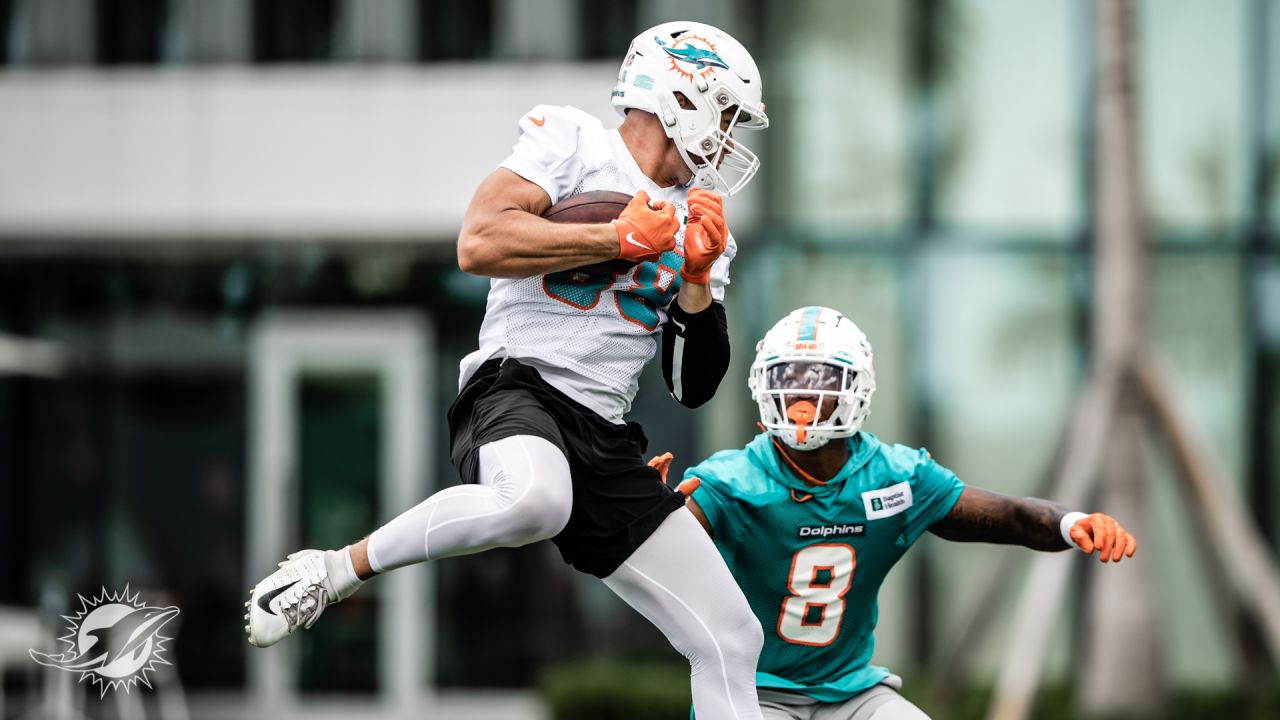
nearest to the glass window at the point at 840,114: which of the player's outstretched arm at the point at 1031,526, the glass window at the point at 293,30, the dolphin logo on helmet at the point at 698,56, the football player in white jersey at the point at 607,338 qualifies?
the glass window at the point at 293,30

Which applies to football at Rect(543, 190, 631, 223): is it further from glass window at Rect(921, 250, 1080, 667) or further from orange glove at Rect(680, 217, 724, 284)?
glass window at Rect(921, 250, 1080, 667)

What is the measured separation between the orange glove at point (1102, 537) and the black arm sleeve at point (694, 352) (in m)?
1.14

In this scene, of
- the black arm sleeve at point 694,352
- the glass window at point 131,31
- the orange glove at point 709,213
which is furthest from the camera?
the glass window at point 131,31

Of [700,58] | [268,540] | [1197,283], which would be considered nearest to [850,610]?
[700,58]

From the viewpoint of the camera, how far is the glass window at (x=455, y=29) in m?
12.9

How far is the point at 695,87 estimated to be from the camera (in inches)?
188

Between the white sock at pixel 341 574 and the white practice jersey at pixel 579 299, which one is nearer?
the white sock at pixel 341 574

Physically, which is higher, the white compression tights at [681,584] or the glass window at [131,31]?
the glass window at [131,31]

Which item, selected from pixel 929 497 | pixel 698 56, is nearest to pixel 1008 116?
pixel 929 497

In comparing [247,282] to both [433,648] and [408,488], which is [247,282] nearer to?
[408,488]

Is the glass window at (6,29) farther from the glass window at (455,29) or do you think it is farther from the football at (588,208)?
the football at (588,208)

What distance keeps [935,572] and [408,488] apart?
13.2 feet

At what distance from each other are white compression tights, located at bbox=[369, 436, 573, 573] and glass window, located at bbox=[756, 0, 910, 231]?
8.00 meters

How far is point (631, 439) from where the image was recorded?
4.93 metres
